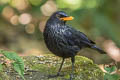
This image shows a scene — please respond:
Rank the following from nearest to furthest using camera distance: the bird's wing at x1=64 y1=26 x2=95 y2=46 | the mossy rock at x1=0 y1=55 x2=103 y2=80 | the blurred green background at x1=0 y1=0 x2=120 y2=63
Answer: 1. the mossy rock at x1=0 y1=55 x2=103 y2=80
2. the bird's wing at x1=64 y1=26 x2=95 y2=46
3. the blurred green background at x1=0 y1=0 x2=120 y2=63

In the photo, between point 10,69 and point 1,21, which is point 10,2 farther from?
point 10,69

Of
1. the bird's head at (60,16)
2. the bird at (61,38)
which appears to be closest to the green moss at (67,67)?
the bird at (61,38)

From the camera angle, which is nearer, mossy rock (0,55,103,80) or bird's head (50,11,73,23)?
mossy rock (0,55,103,80)

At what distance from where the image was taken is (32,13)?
11586 mm

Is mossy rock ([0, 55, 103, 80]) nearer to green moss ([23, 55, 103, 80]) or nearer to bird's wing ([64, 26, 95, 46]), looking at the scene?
green moss ([23, 55, 103, 80])

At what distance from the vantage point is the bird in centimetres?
605

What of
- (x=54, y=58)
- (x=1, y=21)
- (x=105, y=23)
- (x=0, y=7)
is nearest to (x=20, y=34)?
(x=1, y=21)

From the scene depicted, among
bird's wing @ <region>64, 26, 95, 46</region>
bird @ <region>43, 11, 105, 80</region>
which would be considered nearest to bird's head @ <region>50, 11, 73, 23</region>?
bird @ <region>43, 11, 105, 80</region>

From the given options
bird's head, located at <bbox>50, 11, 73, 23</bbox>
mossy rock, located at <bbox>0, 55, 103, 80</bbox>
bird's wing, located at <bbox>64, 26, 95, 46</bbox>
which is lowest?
mossy rock, located at <bbox>0, 55, 103, 80</bbox>

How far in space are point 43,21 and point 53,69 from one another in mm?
5391

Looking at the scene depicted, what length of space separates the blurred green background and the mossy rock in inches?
132

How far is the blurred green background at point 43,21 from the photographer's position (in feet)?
34.2

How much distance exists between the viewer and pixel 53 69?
6.45 meters

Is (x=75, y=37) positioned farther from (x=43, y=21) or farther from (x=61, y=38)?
(x=43, y=21)
